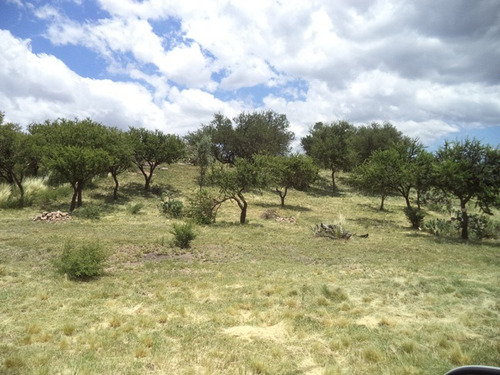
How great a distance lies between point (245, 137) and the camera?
2218 inches

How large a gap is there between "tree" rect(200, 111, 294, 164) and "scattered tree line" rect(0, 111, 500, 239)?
0.18 m

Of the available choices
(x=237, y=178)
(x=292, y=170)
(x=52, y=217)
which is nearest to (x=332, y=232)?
(x=237, y=178)

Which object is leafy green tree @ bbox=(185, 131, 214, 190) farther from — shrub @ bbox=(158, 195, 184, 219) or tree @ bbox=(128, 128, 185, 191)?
shrub @ bbox=(158, 195, 184, 219)

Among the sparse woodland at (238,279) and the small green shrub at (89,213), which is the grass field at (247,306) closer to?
the sparse woodland at (238,279)

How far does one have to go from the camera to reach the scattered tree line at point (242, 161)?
73.2 ft

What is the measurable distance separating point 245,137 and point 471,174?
1528 inches

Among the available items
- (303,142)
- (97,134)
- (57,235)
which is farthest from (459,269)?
(303,142)

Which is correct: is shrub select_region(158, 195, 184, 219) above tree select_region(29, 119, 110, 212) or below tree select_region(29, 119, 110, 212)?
below

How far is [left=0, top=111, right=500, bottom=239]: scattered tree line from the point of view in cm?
2231

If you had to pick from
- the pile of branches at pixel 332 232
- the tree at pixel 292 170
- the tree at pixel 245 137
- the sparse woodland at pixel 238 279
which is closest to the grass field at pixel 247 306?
the sparse woodland at pixel 238 279

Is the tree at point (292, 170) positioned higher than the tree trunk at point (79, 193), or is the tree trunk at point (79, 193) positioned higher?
the tree at point (292, 170)

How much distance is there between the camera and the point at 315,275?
13.1 meters

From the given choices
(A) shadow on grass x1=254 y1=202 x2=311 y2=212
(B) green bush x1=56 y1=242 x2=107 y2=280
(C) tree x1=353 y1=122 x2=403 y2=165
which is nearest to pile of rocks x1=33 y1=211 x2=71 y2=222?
(B) green bush x1=56 y1=242 x2=107 y2=280

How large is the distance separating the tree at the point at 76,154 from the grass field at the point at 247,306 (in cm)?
859
